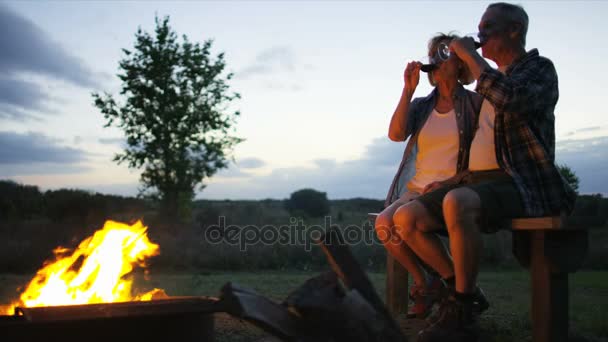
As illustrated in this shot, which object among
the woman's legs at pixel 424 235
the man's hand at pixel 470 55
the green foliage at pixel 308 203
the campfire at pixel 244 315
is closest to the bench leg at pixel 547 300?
the woman's legs at pixel 424 235

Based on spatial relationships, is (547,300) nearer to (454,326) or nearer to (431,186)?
(454,326)

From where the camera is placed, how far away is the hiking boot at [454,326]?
238 cm

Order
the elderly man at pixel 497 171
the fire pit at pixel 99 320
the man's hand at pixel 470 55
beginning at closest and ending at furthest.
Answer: the fire pit at pixel 99 320 < the elderly man at pixel 497 171 < the man's hand at pixel 470 55

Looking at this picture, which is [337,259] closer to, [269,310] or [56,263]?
[269,310]

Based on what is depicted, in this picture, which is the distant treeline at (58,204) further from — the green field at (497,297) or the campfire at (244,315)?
the campfire at (244,315)

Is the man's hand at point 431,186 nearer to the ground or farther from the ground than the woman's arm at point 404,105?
nearer to the ground

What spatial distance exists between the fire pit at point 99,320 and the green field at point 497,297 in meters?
1.10

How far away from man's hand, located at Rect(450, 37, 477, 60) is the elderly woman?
0.47 meters

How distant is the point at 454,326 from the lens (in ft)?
7.97

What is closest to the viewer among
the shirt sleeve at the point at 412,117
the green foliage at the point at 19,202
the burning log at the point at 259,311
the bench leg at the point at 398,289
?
the burning log at the point at 259,311

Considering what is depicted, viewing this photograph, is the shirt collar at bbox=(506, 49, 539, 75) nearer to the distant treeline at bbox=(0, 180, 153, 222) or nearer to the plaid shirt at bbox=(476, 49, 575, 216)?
the plaid shirt at bbox=(476, 49, 575, 216)

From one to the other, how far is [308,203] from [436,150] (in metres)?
26.4

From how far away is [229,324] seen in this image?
3.39 m

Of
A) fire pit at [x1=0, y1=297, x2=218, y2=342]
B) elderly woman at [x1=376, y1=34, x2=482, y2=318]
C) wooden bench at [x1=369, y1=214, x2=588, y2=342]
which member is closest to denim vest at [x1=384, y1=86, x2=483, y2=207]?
elderly woman at [x1=376, y1=34, x2=482, y2=318]
